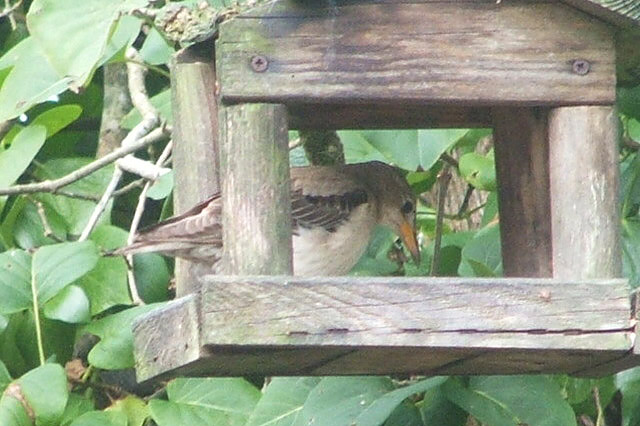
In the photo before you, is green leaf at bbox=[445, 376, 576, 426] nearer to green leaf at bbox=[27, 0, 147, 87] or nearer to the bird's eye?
the bird's eye

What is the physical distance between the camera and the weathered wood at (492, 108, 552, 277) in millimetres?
3662

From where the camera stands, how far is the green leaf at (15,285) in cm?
425

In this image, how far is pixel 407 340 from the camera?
114 inches

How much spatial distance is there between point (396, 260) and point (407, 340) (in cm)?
179

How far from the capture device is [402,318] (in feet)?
9.50

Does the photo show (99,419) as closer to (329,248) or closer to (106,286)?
(106,286)

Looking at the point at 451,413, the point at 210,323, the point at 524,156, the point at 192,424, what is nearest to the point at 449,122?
the point at 524,156

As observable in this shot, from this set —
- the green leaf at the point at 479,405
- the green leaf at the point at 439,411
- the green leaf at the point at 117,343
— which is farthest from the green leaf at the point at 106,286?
the green leaf at the point at 479,405

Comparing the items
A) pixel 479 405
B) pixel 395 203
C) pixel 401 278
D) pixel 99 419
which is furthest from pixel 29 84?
pixel 401 278

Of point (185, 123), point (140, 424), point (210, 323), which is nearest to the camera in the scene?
point (210, 323)

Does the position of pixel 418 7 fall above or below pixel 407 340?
above

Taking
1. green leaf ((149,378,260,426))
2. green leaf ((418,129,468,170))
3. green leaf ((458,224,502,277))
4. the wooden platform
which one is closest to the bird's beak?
green leaf ((458,224,502,277))

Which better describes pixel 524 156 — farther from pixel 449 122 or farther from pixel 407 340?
pixel 407 340

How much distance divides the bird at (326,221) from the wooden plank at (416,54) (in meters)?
0.40
